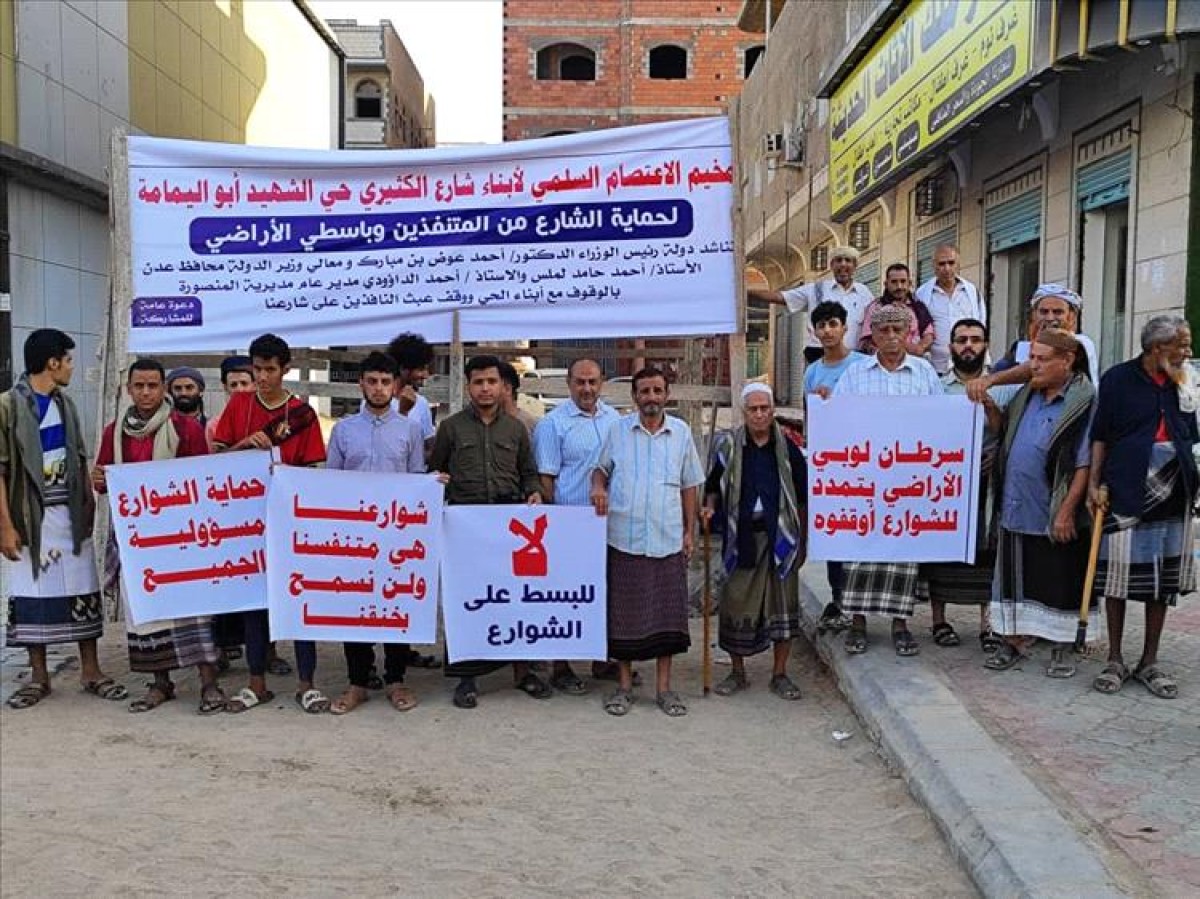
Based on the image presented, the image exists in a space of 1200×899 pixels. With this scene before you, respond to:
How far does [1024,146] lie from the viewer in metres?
11.1

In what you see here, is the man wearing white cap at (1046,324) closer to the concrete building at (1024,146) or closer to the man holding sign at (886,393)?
the man holding sign at (886,393)

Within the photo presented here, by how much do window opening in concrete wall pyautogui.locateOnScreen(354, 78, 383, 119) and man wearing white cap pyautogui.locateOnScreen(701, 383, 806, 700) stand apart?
32.1 m

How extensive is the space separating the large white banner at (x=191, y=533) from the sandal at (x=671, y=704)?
73.6 inches

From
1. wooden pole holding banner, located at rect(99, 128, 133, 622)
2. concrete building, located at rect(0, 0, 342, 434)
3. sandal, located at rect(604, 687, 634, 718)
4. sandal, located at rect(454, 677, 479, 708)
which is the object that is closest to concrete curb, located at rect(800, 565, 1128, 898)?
sandal, located at rect(604, 687, 634, 718)

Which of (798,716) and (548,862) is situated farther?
(798,716)

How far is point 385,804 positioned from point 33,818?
1.20m

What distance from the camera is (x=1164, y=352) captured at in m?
4.34

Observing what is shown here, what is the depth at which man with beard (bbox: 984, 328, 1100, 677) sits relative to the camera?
4637 millimetres

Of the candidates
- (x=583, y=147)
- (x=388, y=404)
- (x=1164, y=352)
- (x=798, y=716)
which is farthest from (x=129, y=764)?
(x=1164, y=352)

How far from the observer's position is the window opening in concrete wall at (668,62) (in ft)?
125

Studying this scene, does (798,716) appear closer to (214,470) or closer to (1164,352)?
(1164,352)

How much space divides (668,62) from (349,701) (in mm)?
36979

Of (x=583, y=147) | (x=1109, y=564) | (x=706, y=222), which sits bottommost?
(x=1109, y=564)

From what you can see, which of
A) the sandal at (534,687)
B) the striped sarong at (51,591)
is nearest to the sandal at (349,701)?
the sandal at (534,687)
